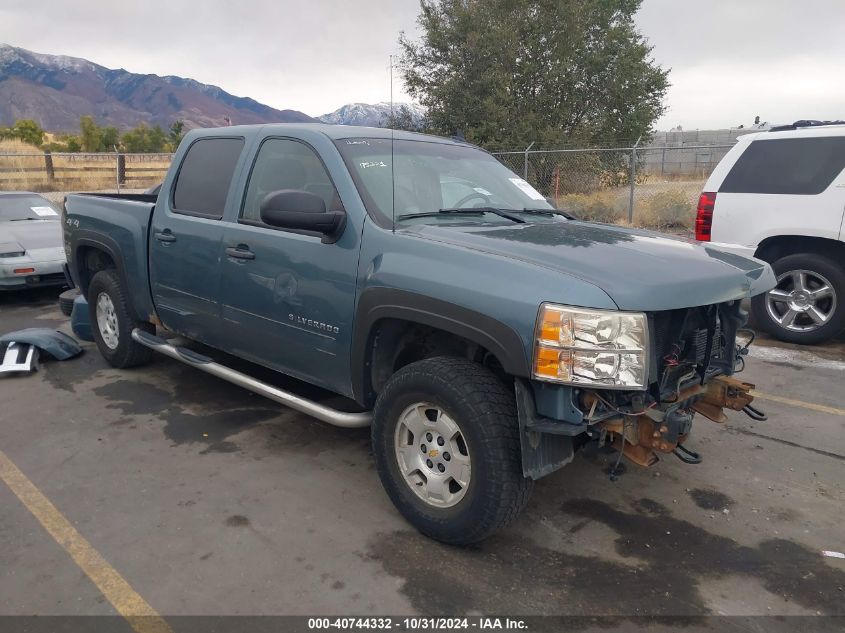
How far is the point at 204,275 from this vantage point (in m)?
4.36

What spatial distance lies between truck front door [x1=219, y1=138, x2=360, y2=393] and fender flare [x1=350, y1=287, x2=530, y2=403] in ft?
0.34

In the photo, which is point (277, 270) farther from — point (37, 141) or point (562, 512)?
point (37, 141)

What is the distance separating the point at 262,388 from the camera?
13.1ft

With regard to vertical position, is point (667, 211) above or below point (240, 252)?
below

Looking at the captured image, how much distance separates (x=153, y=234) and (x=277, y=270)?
1.61m

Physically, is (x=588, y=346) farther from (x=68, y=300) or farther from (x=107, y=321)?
(x=68, y=300)

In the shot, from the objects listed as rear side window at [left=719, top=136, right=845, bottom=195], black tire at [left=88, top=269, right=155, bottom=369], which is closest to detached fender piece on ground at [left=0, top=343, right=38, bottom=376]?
black tire at [left=88, top=269, right=155, bottom=369]

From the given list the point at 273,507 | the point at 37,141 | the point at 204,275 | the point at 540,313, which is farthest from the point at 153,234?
the point at 37,141

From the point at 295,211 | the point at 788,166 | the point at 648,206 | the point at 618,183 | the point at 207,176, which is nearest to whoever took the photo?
the point at 295,211

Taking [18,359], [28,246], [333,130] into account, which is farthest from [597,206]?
[18,359]

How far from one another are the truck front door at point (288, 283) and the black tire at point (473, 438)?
1.72 ft

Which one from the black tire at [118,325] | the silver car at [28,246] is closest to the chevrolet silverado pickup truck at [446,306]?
the black tire at [118,325]

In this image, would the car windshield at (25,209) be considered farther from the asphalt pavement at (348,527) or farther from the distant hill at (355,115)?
the distant hill at (355,115)

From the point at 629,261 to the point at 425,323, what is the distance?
95cm
